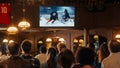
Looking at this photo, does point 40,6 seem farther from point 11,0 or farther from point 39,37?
point 39,37

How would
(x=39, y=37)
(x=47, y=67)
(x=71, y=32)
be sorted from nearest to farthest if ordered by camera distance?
(x=47, y=67) < (x=71, y=32) < (x=39, y=37)

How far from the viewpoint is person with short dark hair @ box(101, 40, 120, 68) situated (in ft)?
15.9

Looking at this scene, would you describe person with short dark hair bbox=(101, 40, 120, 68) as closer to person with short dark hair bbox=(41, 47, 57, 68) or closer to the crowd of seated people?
the crowd of seated people

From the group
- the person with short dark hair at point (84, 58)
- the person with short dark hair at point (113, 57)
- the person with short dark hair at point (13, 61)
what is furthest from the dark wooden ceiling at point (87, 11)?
the person with short dark hair at point (84, 58)

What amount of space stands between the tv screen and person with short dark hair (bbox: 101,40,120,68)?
31.3ft

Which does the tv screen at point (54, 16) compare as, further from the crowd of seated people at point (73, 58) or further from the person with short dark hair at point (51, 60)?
the crowd of seated people at point (73, 58)

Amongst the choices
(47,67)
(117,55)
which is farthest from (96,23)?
(117,55)

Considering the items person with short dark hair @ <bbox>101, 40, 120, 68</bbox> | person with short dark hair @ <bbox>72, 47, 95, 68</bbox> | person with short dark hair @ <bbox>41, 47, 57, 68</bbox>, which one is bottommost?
person with short dark hair @ <bbox>41, 47, 57, 68</bbox>

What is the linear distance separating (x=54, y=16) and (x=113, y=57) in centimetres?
965

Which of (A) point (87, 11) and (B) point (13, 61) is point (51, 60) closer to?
(B) point (13, 61)

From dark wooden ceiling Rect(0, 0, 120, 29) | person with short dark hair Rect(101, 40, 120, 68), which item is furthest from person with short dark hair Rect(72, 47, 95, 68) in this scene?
dark wooden ceiling Rect(0, 0, 120, 29)

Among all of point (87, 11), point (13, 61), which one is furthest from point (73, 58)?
point (87, 11)

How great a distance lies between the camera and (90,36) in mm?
16953

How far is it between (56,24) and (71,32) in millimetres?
3748
